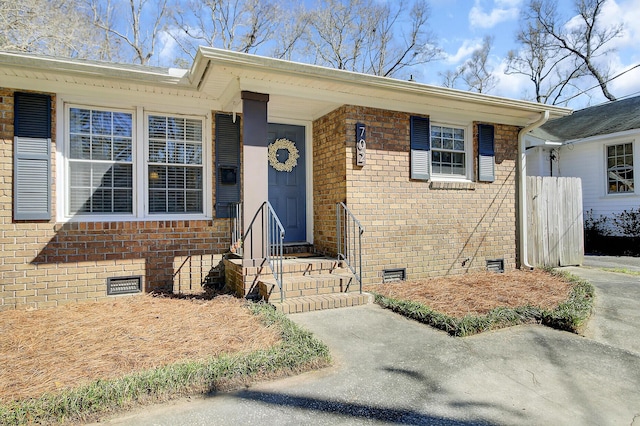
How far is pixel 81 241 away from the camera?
16.2ft

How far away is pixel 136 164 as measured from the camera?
528 cm

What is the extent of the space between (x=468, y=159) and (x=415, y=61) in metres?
16.2

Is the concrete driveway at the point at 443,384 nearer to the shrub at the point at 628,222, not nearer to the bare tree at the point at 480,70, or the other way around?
the shrub at the point at 628,222

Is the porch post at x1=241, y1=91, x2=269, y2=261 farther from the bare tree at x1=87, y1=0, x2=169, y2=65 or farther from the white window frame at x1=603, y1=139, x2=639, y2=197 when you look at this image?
the bare tree at x1=87, y1=0, x2=169, y2=65

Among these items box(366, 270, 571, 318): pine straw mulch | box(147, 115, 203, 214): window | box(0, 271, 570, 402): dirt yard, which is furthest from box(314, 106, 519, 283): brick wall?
box(147, 115, 203, 214): window

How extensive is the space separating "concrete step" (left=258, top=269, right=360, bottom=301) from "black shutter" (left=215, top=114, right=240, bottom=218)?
1462 millimetres

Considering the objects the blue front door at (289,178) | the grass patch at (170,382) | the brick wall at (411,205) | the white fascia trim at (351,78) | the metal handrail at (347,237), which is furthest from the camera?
the blue front door at (289,178)

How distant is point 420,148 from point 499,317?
303 centimetres

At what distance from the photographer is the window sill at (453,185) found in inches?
251

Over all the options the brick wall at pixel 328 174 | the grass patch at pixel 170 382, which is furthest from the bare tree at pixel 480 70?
the grass patch at pixel 170 382

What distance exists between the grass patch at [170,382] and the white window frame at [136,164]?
9.71 ft

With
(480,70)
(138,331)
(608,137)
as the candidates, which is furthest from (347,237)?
(480,70)

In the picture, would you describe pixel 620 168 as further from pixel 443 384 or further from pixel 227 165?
pixel 443 384

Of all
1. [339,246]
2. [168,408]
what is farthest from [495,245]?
[168,408]
